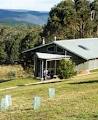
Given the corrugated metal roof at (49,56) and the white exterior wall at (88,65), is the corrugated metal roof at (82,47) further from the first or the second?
the corrugated metal roof at (49,56)

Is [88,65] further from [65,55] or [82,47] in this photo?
[65,55]

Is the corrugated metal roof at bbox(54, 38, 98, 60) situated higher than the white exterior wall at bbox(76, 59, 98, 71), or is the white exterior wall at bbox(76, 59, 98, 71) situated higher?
the corrugated metal roof at bbox(54, 38, 98, 60)

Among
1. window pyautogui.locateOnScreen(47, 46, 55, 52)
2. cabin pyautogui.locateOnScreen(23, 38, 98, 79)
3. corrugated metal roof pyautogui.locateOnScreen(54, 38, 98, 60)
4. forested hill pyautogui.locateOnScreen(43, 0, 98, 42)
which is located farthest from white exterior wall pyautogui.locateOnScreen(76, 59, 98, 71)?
forested hill pyautogui.locateOnScreen(43, 0, 98, 42)

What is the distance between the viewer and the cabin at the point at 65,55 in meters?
50.1

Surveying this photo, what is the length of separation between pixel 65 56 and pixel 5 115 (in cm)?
3570

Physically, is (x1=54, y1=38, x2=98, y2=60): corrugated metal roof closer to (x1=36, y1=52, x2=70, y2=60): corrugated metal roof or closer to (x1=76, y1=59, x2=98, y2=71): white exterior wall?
(x1=76, y1=59, x2=98, y2=71): white exterior wall

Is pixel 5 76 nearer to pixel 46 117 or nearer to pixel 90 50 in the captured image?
pixel 90 50

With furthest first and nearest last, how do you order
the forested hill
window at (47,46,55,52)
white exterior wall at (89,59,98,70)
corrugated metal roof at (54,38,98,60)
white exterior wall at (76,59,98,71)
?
1. the forested hill
2. window at (47,46,55,52)
3. white exterior wall at (89,59,98,70)
4. white exterior wall at (76,59,98,71)
5. corrugated metal roof at (54,38,98,60)

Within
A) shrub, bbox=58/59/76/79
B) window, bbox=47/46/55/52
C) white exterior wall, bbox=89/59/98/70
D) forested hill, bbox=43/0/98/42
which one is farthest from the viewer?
forested hill, bbox=43/0/98/42

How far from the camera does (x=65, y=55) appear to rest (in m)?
51.5

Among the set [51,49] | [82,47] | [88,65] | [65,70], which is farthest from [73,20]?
[65,70]

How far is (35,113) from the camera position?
1563cm

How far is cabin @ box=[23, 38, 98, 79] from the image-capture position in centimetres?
5009

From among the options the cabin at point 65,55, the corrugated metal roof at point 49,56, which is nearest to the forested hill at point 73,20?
the cabin at point 65,55
